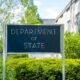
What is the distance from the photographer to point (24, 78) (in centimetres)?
1233

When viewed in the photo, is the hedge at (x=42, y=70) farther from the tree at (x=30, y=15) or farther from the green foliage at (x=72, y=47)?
the tree at (x=30, y=15)

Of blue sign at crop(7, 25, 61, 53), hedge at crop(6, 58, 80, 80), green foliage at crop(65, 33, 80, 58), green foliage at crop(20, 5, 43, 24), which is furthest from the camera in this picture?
green foliage at crop(20, 5, 43, 24)

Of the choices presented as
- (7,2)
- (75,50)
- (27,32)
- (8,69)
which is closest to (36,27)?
(27,32)

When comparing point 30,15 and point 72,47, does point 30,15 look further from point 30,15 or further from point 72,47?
point 72,47

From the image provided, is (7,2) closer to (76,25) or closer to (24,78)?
(76,25)

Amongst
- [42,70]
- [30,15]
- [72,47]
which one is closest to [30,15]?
[30,15]

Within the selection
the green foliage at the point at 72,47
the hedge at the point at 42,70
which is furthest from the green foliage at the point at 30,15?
the hedge at the point at 42,70

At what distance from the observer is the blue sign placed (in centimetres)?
1005

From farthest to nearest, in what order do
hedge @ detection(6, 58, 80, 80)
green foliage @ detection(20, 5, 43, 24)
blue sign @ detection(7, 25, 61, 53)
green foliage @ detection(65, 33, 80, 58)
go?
green foliage @ detection(20, 5, 43, 24)
green foliage @ detection(65, 33, 80, 58)
hedge @ detection(6, 58, 80, 80)
blue sign @ detection(7, 25, 61, 53)

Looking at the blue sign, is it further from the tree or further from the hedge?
the tree

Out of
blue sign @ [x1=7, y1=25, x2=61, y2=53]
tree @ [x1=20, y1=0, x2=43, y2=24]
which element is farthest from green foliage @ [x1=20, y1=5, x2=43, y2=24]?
blue sign @ [x1=7, y1=25, x2=61, y2=53]

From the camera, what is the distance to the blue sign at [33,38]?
33.0ft

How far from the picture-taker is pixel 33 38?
33.1 feet

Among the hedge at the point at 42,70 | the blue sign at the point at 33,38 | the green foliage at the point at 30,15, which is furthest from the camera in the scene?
the green foliage at the point at 30,15
